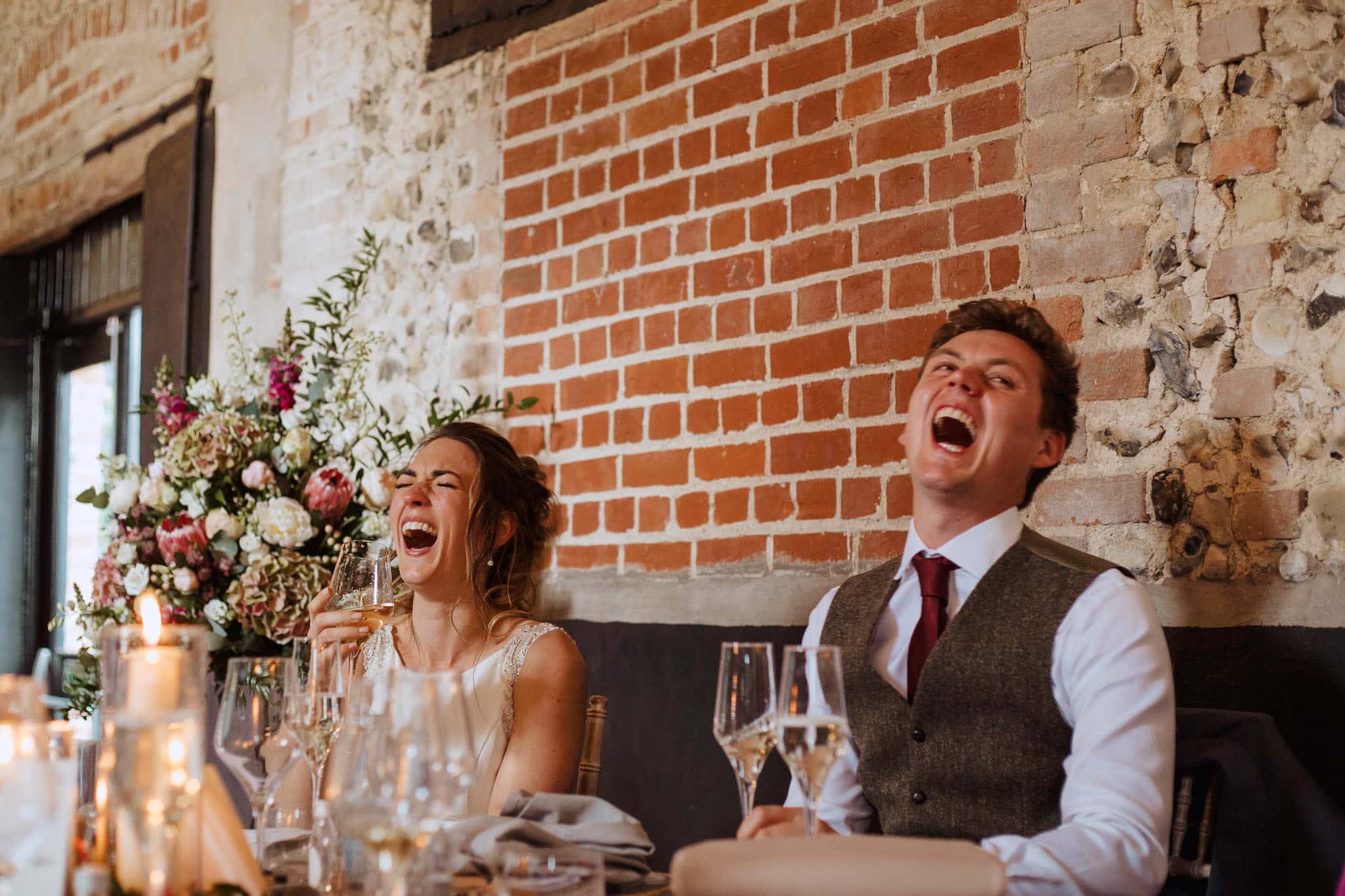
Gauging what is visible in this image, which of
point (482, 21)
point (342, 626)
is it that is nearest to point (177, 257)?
point (482, 21)

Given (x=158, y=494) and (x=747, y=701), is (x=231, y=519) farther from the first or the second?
(x=747, y=701)

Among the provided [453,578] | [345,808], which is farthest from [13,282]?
[345,808]

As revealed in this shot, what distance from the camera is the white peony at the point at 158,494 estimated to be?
256cm

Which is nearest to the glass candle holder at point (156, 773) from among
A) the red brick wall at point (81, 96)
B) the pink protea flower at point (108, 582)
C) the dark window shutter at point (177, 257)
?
the pink protea flower at point (108, 582)

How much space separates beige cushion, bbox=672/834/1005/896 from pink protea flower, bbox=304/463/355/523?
169 centimetres

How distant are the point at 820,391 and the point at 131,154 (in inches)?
130

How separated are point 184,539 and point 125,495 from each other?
22cm

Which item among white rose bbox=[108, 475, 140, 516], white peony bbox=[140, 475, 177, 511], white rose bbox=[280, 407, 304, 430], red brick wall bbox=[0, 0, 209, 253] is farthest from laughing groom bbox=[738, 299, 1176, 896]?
red brick wall bbox=[0, 0, 209, 253]

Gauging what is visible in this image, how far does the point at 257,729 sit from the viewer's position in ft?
4.17

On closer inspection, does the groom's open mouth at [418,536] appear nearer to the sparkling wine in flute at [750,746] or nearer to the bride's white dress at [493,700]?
the bride's white dress at [493,700]

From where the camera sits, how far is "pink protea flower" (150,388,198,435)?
2693mm

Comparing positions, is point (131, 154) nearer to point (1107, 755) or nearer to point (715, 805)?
point (715, 805)

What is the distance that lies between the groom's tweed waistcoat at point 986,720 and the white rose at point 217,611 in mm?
1421

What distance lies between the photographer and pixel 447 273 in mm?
3217
